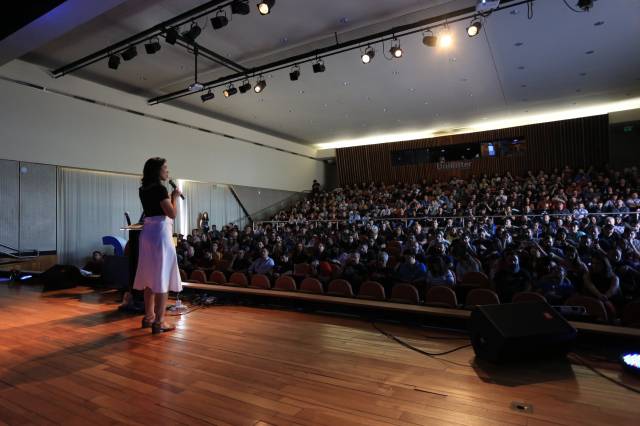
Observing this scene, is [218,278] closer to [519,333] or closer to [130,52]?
[519,333]

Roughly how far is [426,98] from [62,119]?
845 centimetres

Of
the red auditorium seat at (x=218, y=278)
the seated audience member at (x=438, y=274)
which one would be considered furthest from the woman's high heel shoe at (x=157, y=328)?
the seated audience member at (x=438, y=274)

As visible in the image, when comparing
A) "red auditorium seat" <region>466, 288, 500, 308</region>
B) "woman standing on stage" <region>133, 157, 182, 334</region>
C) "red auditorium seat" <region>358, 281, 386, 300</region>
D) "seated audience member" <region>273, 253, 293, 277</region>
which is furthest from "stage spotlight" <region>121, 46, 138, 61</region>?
"red auditorium seat" <region>466, 288, 500, 308</region>

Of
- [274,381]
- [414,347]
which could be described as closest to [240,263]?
[414,347]

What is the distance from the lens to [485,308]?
7.59ft

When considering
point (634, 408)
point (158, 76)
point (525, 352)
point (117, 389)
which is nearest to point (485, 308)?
point (525, 352)

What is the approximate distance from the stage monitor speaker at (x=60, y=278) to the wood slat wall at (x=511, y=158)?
39.9 ft

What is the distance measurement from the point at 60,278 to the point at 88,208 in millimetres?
4548

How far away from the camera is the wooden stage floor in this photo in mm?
1624

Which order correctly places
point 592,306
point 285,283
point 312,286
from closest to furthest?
point 592,306, point 312,286, point 285,283

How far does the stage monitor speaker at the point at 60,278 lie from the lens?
478 centimetres

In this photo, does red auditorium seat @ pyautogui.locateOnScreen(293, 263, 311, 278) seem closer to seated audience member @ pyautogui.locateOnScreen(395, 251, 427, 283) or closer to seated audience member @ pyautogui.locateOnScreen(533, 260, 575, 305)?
seated audience member @ pyautogui.locateOnScreen(395, 251, 427, 283)

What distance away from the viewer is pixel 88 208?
8.79 meters

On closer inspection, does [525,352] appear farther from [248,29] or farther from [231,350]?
[248,29]
